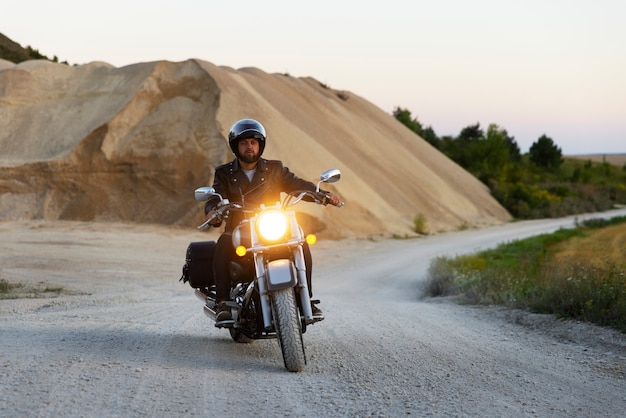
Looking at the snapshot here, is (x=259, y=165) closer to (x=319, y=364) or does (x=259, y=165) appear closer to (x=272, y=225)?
(x=272, y=225)

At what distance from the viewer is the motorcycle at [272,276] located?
6.34 m

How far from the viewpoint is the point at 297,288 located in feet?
21.7

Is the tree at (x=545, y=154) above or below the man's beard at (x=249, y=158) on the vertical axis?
above

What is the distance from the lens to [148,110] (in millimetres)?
32781

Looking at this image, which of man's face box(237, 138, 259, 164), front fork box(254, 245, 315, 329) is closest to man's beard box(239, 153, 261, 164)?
man's face box(237, 138, 259, 164)

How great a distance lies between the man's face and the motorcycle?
582mm

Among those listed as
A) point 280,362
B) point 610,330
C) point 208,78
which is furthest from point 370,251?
point 280,362

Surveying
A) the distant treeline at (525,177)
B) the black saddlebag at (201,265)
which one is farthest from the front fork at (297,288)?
the distant treeline at (525,177)

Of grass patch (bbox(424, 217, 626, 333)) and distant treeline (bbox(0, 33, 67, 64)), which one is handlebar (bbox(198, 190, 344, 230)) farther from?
distant treeline (bbox(0, 33, 67, 64))

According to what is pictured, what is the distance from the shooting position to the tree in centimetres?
9194

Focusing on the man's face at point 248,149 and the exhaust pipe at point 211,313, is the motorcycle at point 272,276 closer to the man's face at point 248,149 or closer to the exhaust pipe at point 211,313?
the exhaust pipe at point 211,313

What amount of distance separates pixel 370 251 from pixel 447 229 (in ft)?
46.6

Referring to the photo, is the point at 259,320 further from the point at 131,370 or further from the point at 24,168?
the point at 24,168

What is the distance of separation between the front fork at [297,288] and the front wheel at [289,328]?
0.29ft
